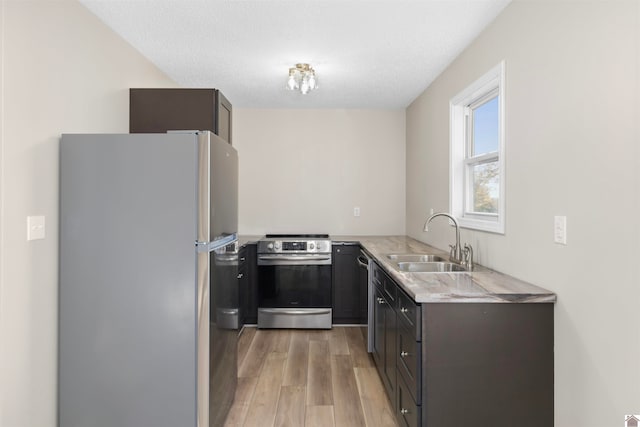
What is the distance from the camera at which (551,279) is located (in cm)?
174

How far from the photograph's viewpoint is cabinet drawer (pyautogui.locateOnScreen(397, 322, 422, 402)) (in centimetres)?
171

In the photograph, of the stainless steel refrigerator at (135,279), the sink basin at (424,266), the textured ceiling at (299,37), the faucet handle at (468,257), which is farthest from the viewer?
the sink basin at (424,266)

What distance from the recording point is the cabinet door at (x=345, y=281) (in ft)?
13.4

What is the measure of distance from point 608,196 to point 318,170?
3.42 meters

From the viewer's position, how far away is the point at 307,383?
9.19 ft

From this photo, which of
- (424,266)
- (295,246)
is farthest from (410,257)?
(295,246)

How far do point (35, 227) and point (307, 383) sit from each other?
199cm

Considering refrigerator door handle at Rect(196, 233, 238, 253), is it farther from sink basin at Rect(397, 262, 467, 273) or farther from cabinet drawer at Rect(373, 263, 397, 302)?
sink basin at Rect(397, 262, 467, 273)

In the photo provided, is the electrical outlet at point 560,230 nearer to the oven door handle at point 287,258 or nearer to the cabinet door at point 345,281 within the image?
the cabinet door at point 345,281

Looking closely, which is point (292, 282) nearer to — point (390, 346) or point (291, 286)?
point (291, 286)

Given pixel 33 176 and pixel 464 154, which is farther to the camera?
pixel 464 154

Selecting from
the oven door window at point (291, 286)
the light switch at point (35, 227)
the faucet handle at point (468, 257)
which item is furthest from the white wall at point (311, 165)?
the light switch at point (35, 227)

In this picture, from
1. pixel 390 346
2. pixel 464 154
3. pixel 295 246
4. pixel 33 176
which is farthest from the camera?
pixel 295 246

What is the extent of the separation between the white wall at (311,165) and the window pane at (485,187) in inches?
71.8
